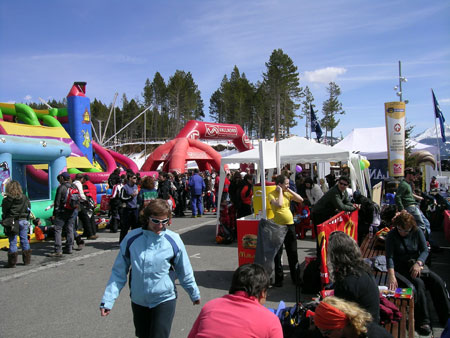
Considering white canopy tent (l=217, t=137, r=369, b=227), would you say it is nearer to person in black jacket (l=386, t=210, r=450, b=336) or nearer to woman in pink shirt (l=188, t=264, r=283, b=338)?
person in black jacket (l=386, t=210, r=450, b=336)

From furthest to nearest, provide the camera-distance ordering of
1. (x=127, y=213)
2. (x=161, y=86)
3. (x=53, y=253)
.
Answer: (x=161, y=86)
(x=127, y=213)
(x=53, y=253)

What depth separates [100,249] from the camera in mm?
7941

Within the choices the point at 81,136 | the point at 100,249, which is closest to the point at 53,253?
the point at 100,249

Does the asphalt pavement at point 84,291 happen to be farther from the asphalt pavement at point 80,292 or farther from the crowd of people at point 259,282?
the crowd of people at point 259,282

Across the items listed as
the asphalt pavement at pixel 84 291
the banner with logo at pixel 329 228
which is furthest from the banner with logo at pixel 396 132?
the banner with logo at pixel 329 228

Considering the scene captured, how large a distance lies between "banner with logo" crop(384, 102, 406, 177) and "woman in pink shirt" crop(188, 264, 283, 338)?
12851mm

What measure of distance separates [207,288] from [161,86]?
6471cm

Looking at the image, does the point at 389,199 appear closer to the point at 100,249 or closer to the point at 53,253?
the point at 100,249

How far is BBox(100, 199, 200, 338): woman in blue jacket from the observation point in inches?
102

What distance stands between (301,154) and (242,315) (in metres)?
8.15

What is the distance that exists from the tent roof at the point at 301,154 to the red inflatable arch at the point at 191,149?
928 centimetres

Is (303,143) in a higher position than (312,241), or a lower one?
higher

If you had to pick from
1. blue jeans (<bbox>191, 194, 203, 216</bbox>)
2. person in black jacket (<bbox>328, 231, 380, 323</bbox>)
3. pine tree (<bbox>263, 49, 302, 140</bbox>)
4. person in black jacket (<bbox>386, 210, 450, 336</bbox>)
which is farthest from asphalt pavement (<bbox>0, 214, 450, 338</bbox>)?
pine tree (<bbox>263, 49, 302, 140</bbox>)

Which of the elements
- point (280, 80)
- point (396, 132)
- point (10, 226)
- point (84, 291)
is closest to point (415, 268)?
point (84, 291)
